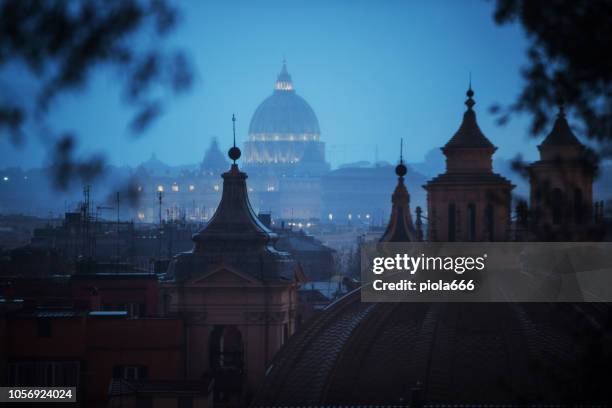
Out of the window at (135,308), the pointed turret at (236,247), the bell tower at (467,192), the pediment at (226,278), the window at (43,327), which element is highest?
the bell tower at (467,192)

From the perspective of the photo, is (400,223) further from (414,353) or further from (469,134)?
(414,353)

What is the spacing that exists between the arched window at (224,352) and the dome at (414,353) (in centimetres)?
457

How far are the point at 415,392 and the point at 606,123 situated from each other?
1145 cm

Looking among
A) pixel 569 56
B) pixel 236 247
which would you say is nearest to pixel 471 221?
pixel 236 247

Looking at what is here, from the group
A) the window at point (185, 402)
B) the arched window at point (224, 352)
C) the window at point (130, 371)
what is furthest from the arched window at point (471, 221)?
the window at point (130, 371)

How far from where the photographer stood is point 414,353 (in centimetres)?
2059

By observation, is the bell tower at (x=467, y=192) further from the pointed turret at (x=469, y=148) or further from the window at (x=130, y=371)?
the window at (x=130, y=371)

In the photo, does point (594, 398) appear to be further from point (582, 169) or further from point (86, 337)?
point (86, 337)

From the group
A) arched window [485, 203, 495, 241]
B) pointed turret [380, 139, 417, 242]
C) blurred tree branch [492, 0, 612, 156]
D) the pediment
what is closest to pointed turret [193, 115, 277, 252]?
the pediment

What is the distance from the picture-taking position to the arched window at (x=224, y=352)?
27203 millimetres

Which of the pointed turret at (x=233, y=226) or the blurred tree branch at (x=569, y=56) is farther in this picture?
the pointed turret at (x=233, y=226)

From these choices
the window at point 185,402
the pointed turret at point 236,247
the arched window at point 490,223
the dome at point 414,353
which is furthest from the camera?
the pointed turret at point 236,247

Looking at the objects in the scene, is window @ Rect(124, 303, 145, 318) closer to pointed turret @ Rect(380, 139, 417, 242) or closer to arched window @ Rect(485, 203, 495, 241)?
pointed turret @ Rect(380, 139, 417, 242)

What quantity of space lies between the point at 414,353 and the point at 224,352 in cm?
761
